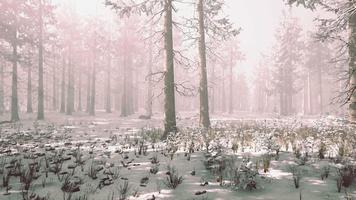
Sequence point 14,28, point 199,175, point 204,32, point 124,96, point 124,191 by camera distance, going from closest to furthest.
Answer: point 124,191 < point 199,175 < point 204,32 < point 14,28 < point 124,96

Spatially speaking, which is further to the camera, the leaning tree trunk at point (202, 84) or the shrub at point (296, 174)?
the leaning tree trunk at point (202, 84)

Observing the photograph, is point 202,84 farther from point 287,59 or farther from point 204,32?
point 287,59

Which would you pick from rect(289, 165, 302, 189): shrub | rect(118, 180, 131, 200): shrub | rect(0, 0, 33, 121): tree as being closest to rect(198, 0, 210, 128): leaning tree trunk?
rect(289, 165, 302, 189): shrub

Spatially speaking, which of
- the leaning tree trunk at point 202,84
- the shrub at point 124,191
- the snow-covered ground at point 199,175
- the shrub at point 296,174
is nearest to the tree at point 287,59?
the leaning tree trunk at point 202,84

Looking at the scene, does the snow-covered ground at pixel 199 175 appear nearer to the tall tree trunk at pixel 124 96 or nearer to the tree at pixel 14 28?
the tree at pixel 14 28

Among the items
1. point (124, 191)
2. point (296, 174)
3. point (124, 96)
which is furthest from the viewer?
point (124, 96)

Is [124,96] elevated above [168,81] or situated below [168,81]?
above

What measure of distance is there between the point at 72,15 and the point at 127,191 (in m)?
36.0

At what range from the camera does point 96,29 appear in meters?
37.2

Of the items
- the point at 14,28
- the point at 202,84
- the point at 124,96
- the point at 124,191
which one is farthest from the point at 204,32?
the point at 124,96

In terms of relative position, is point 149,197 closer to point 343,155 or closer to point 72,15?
point 343,155

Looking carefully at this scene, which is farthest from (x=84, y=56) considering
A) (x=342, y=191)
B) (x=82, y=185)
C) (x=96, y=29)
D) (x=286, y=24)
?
(x=342, y=191)

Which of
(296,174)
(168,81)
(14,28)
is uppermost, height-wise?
(14,28)

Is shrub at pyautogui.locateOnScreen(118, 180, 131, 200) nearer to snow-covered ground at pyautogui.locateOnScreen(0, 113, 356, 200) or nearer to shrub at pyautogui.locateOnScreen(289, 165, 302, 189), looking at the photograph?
snow-covered ground at pyautogui.locateOnScreen(0, 113, 356, 200)
